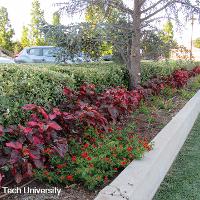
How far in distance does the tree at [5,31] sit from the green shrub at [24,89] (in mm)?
30599

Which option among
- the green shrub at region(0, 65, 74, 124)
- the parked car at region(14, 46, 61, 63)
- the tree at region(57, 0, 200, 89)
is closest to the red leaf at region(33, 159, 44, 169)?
the green shrub at region(0, 65, 74, 124)

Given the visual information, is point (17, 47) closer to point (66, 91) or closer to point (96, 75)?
point (96, 75)

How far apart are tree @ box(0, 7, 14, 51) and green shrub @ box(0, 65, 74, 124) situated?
3060 centimetres

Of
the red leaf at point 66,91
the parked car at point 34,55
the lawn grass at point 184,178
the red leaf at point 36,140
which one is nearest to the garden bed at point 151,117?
the red leaf at point 36,140

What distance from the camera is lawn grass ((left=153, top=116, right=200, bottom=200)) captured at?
14.1ft

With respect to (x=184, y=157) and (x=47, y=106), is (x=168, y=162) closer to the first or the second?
(x=184, y=157)

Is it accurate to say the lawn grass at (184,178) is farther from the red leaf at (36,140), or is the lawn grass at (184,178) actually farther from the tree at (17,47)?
the tree at (17,47)

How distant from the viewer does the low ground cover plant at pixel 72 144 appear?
346 centimetres

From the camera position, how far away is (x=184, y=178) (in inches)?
189

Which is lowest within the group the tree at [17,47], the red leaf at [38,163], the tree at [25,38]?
the red leaf at [38,163]

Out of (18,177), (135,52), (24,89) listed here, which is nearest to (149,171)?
(18,177)

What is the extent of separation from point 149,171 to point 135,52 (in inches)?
218

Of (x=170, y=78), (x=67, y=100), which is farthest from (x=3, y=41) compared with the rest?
(x=67, y=100)

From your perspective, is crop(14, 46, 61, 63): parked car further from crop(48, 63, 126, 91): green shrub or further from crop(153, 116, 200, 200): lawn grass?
crop(153, 116, 200, 200): lawn grass
